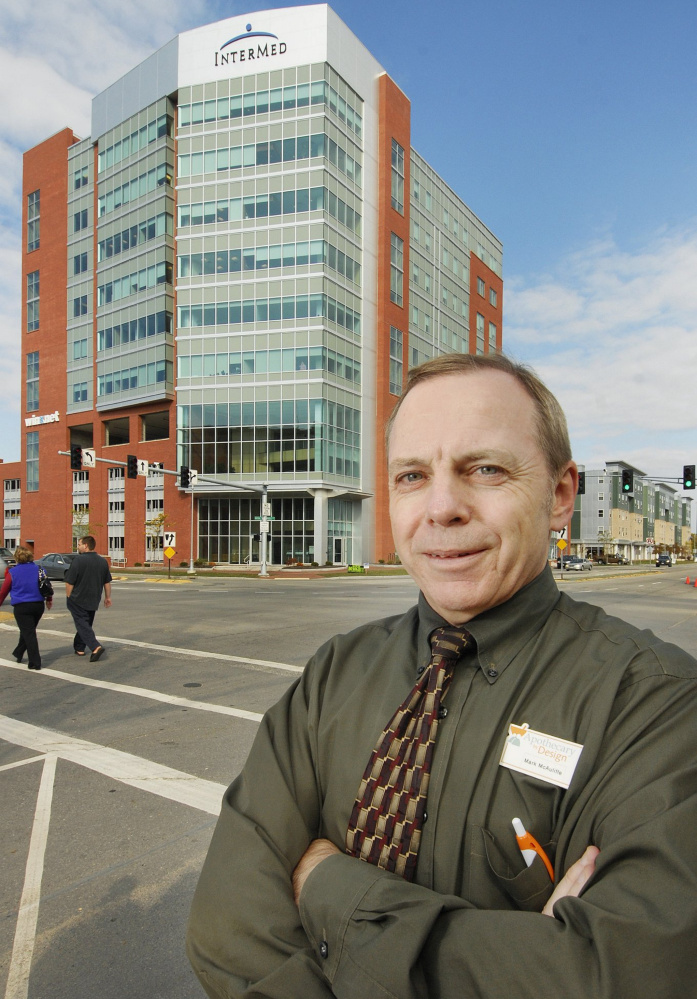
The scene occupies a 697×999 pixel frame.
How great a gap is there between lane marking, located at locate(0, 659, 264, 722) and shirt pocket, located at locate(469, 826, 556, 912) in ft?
17.6

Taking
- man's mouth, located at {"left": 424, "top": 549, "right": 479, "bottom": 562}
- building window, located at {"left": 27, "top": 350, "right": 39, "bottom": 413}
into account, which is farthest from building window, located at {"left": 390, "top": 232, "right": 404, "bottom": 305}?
man's mouth, located at {"left": 424, "top": 549, "right": 479, "bottom": 562}

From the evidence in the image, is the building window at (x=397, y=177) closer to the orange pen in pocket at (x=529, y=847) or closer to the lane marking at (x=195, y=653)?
the lane marking at (x=195, y=653)

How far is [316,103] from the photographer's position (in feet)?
142

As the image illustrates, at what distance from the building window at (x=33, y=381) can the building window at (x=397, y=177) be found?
3537 cm

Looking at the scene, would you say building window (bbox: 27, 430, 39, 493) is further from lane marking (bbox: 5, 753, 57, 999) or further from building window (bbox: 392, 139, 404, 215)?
lane marking (bbox: 5, 753, 57, 999)

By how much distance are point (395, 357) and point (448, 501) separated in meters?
51.7

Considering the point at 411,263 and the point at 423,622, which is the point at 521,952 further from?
the point at 411,263

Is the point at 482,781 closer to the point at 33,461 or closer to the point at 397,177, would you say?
the point at 397,177

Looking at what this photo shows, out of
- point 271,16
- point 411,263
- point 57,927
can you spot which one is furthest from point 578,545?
point 57,927

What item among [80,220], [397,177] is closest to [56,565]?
[80,220]

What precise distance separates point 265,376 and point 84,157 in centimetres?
2855

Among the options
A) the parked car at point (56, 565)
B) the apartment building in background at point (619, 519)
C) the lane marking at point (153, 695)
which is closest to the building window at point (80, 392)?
the parked car at point (56, 565)

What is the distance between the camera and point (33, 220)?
60562 mm

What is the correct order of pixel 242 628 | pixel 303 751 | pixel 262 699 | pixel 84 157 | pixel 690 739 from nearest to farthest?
pixel 690 739 → pixel 303 751 → pixel 262 699 → pixel 242 628 → pixel 84 157
